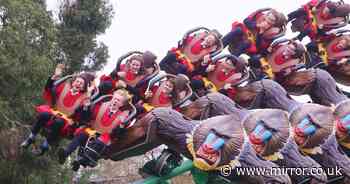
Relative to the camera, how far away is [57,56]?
811cm

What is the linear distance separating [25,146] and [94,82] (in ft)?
2.22

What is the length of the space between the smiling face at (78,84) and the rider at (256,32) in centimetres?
166

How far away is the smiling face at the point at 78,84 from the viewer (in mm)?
4180

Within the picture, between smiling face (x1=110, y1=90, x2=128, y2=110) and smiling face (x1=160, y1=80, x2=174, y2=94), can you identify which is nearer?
smiling face (x1=110, y1=90, x2=128, y2=110)

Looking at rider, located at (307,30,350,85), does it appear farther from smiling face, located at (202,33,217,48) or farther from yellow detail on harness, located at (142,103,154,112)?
yellow detail on harness, located at (142,103,154,112)

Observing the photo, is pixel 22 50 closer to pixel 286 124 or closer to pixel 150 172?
pixel 150 172

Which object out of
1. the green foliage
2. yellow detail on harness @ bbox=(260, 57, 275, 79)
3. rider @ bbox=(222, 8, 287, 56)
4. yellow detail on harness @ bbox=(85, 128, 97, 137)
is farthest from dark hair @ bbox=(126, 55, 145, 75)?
the green foliage

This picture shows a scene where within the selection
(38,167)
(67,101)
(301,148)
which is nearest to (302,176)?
(301,148)

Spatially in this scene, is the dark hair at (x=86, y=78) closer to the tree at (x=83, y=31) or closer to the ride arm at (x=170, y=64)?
the ride arm at (x=170, y=64)

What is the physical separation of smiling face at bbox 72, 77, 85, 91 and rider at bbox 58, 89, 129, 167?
5.7 inches

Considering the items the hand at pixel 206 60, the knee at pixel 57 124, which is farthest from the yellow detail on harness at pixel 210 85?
the knee at pixel 57 124

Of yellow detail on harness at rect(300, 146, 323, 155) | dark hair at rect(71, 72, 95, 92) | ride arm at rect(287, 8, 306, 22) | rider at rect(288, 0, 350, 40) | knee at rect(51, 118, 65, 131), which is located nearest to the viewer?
knee at rect(51, 118, 65, 131)

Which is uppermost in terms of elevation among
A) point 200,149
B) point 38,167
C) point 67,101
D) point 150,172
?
point 67,101

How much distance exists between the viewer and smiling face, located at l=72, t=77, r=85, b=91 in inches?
165
